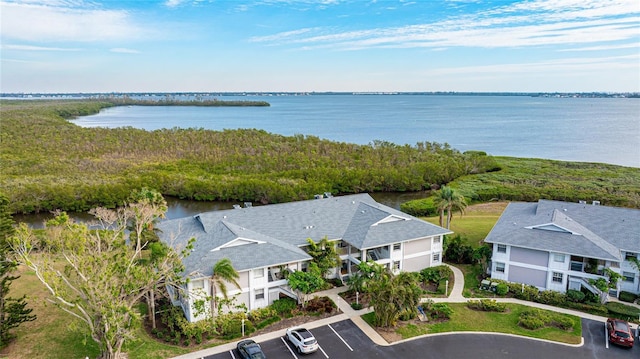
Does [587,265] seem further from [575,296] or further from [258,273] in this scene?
[258,273]

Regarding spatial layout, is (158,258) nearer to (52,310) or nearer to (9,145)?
(52,310)

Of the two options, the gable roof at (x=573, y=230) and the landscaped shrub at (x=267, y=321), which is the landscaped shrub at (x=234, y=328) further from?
the gable roof at (x=573, y=230)

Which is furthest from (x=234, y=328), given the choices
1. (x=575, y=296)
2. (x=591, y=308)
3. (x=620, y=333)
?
(x=591, y=308)

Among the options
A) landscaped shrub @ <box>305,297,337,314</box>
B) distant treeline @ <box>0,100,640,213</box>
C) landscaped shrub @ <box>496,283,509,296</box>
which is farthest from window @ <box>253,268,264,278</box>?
distant treeline @ <box>0,100,640,213</box>

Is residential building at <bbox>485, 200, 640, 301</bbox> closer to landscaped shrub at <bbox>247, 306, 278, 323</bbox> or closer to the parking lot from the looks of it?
the parking lot

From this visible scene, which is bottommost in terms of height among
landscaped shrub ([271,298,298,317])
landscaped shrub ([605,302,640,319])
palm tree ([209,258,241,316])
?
landscaped shrub ([271,298,298,317])

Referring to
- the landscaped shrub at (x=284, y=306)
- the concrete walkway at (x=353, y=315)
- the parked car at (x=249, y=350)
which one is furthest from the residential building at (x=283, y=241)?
the parked car at (x=249, y=350)
